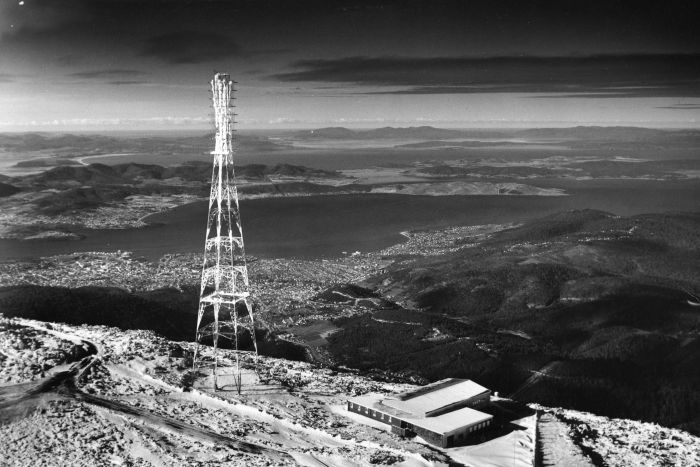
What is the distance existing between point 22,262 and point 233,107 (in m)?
57.0

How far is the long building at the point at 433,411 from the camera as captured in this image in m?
27.2

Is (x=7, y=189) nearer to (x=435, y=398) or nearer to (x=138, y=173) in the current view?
(x=138, y=173)

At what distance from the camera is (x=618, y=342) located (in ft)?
171


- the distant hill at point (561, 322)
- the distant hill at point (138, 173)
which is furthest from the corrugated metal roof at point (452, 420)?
the distant hill at point (138, 173)

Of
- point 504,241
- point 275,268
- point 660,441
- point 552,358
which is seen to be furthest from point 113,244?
point 660,441

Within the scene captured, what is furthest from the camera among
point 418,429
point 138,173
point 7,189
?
point 138,173

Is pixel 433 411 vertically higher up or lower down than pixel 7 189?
higher up

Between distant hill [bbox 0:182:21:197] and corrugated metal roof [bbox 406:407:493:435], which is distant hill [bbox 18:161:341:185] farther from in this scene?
corrugated metal roof [bbox 406:407:493:435]

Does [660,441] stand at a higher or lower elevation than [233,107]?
lower

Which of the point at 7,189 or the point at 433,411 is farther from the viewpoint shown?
the point at 7,189

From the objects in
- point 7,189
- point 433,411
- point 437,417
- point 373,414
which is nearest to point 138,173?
point 7,189

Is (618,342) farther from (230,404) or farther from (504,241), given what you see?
(504,241)

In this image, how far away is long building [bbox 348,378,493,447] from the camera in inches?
1072

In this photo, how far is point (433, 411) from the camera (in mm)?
28469
